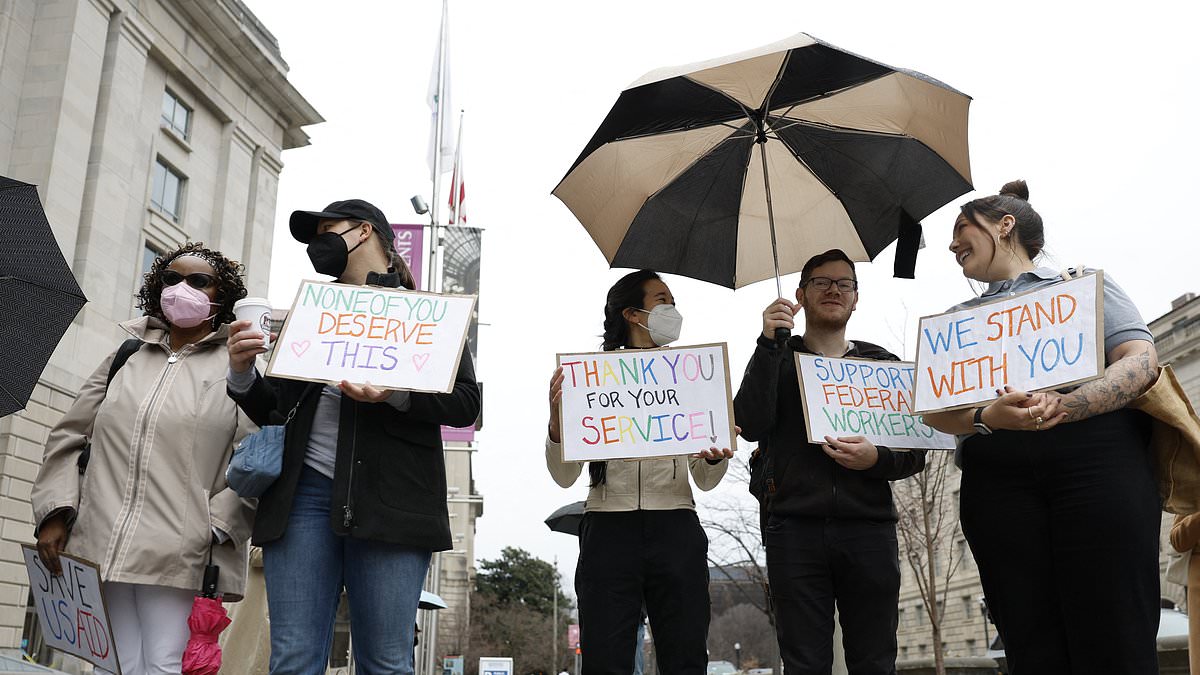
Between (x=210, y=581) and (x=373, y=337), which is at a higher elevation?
(x=373, y=337)

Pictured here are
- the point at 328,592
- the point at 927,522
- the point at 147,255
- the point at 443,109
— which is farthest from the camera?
the point at 147,255

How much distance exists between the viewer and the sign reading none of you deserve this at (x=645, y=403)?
13.9 ft

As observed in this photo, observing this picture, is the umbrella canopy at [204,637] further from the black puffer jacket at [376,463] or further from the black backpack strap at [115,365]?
the black backpack strap at [115,365]

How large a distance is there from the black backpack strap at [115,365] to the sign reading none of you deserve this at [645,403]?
1878 millimetres

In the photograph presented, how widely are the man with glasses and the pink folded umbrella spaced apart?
2.16m

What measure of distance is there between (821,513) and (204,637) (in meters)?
2.42

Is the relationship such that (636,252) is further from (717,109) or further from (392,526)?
(392,526)

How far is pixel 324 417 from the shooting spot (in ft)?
12.0

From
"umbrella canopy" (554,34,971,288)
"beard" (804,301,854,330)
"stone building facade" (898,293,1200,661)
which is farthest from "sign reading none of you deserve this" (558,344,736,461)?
"stone building facade" (898,293,1200,661)

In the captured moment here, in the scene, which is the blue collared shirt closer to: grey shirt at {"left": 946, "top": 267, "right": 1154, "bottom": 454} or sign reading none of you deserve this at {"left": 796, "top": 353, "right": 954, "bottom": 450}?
grey shirt at {"left": 946, "top": 267, "right": 1154, "bottom": 454}

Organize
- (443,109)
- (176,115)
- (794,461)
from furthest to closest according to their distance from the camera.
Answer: (176,115) < (443,109) < (794,461)

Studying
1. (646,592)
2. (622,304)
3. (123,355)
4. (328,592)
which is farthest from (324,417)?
(622,304)

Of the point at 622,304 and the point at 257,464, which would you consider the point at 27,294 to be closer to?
the point at 257,464

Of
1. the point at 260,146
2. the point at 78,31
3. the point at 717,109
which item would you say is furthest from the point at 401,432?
the point at 260,146
